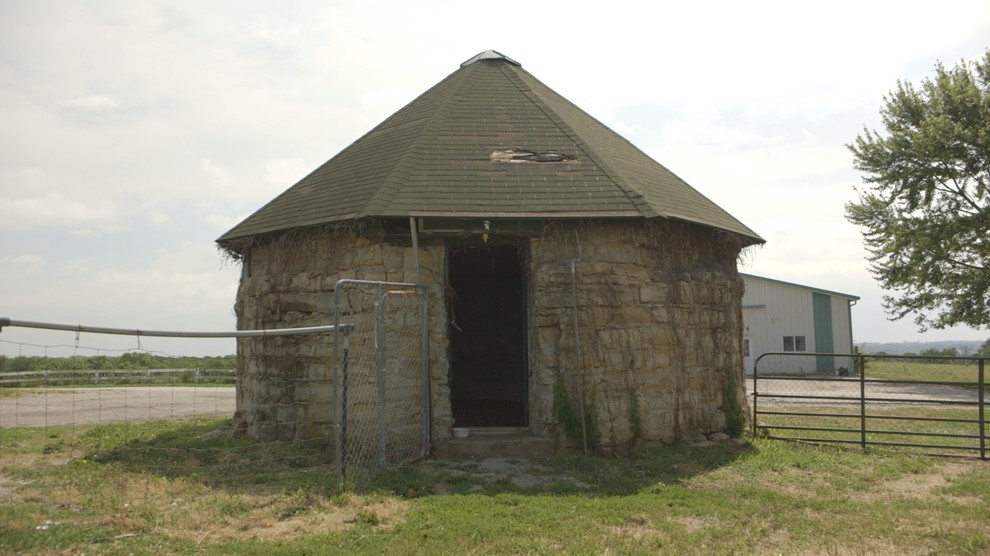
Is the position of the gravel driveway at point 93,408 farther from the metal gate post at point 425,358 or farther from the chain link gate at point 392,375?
the metal gate post at point 425,358

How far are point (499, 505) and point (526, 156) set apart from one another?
608 centimetres

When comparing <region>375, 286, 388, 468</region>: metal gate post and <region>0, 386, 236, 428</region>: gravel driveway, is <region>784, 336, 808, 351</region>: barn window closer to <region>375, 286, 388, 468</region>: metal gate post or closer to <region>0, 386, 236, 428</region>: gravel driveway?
<region>0, 386, 236, 428</region>: gravel driveway

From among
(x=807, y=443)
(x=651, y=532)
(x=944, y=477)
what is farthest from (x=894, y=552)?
(x=807, y=443)

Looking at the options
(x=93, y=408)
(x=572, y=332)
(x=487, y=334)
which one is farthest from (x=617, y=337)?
(x=93, y=408)

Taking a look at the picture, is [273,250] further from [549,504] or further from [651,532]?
[651,532]

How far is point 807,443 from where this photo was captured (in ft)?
35.5

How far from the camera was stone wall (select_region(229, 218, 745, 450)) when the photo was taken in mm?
9523

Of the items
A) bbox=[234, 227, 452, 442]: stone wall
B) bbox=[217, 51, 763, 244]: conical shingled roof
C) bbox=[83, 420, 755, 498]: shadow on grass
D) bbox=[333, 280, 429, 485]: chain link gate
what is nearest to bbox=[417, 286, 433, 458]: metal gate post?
bbox=[333, 280, 429, 485]: chain link gate

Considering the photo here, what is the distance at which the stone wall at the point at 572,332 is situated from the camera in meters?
9.52

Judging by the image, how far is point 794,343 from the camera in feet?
99.1

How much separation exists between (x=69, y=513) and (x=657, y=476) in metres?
6.35

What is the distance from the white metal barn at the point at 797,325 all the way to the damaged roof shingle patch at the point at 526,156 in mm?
21555

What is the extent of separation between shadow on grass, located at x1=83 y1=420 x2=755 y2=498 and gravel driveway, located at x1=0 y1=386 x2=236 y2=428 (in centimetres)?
413

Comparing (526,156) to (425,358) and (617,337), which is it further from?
(425,358)
